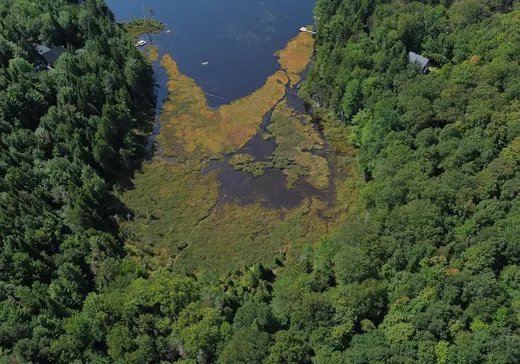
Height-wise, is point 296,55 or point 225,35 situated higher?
point 296,55

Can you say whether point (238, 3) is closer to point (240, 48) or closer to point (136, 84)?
point (240, 48)

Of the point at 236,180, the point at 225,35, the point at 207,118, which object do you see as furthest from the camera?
the point at 225,35

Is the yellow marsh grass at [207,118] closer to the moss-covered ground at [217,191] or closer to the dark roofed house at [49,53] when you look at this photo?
the moss-covered ground at [217,191]

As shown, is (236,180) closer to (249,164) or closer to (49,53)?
(249,164)

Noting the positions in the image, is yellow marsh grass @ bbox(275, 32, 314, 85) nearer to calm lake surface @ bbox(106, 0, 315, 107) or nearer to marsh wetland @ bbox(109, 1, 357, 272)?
calm lake surface @ bbox(106, 0, 315, 107)

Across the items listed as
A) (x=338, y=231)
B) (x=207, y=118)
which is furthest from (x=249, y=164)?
(x=338, y=231)

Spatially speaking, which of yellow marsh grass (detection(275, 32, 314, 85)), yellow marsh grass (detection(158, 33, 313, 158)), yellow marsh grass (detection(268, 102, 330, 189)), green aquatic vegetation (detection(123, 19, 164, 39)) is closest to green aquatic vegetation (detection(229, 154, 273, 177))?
yellow marsh grass (detection(268, 102, 330, 189))

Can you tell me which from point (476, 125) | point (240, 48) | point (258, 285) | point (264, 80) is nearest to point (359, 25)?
point (264, 80)

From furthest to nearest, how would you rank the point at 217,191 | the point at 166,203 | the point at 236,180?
the point at 236,180 → the point at 217,191 → the point at 166,203
